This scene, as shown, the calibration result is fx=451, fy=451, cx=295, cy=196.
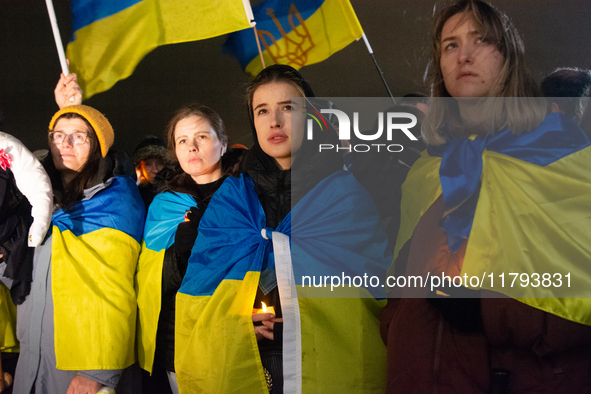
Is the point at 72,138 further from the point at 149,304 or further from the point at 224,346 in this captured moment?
the point at 224,346

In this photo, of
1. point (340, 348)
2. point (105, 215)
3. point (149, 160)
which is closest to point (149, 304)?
point (105, 215)

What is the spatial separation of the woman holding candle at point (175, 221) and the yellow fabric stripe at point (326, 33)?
0.93 metres

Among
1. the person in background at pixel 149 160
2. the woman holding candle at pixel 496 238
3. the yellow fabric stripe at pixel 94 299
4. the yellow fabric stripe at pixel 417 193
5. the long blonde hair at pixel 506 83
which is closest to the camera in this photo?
the woman holding candle at pixel 496 238

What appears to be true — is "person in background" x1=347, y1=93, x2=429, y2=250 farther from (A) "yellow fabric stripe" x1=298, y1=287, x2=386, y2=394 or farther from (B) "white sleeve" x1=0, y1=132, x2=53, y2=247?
(B) "white sleeve" x1=0, y1=132, x2=53, y2=247

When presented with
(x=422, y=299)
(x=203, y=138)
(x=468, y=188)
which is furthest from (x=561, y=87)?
(x=203, y=138)

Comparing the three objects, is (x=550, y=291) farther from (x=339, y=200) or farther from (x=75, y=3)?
(x=75, y=3)

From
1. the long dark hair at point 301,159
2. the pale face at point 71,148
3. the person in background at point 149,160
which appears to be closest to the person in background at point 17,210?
the pale face at point 71,148

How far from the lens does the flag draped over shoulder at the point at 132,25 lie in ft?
9.10

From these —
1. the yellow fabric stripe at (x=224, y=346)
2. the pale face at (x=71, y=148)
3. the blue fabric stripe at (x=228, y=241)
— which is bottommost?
the yellow fabric stripe at (x=224, y=346)

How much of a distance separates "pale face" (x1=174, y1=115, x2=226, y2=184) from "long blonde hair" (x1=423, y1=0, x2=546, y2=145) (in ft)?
3.74

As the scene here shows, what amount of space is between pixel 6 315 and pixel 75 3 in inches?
73.4

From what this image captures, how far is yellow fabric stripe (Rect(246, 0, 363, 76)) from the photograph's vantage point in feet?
9.33

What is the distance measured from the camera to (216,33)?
2.78 meters

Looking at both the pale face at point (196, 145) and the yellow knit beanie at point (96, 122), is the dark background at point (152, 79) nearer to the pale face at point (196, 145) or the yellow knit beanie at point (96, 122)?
→ the pale face at point (196, 145)
